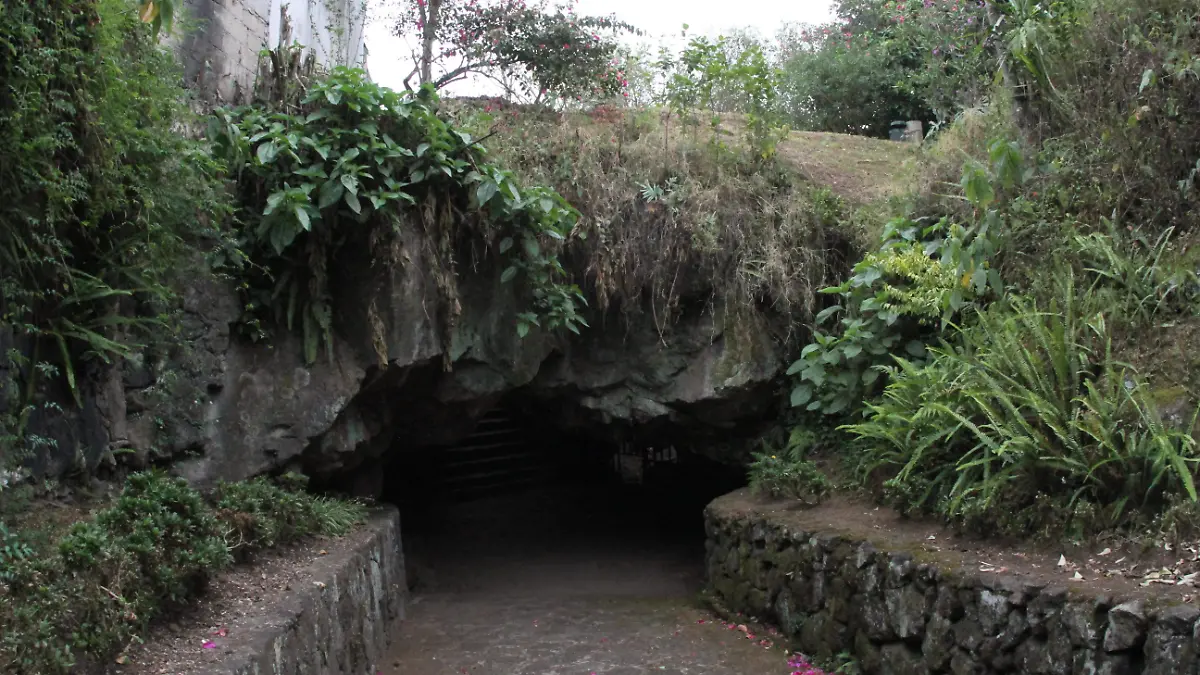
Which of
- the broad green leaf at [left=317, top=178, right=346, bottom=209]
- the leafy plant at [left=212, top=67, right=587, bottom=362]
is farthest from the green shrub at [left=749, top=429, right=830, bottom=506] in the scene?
the broad green leaf at [left=317, top=178, right=346, bottom=209]

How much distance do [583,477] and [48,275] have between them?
9.29 meters

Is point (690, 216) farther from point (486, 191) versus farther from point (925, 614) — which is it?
point (925, 614)

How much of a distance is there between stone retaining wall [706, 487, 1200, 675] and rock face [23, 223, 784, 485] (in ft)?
4.95

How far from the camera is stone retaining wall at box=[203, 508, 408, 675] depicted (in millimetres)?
3711

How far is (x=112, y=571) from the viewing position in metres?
3.51

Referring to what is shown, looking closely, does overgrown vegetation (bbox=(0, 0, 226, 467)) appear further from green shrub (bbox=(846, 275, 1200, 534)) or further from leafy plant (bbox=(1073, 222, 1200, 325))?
leafy plant (bbox=(1073, 222, 1200, 325))

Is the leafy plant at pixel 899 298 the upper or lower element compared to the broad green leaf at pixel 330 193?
lower

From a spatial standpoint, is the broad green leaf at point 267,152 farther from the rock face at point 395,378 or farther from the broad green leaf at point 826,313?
the broad green leaf at point 826,313

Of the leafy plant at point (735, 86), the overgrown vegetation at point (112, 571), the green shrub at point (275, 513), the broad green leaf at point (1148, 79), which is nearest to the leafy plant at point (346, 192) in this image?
the green shrub at point (275, 513)

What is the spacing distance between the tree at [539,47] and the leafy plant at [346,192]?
329cm

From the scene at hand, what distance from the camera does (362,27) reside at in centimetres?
1174

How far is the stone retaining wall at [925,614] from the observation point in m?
3.51

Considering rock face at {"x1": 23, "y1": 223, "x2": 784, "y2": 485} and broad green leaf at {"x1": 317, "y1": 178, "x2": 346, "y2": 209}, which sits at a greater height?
broad green leaf at {"x1": 317, "y1": 178, "x2": 346, "y2": 209}

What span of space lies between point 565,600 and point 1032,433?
13.7 ft
